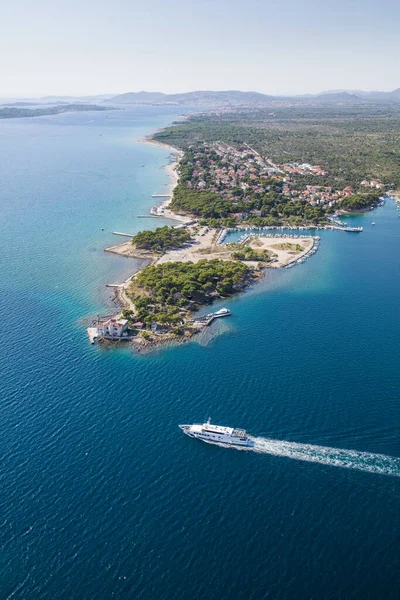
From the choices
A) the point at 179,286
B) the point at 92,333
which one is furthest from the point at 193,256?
the point at 92,333

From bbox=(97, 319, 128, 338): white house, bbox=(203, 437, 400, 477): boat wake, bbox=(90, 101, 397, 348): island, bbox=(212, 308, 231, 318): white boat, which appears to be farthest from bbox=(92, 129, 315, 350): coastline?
bbox=(203, 437, 400, 477): boat wake

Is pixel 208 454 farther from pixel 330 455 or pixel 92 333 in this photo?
pixel 92 333

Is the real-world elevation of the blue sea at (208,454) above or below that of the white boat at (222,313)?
below

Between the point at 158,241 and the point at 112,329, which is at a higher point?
the point at 158,241

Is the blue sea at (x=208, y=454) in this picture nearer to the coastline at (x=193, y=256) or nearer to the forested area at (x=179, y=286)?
the coastline at (x=193, y=256)

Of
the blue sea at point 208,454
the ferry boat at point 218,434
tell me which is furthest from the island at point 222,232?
the ferry boat at point 218,434

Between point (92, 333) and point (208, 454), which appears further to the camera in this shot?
point (92, 333)

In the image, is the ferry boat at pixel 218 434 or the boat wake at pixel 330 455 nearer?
the boat wake at pixel 330 455
